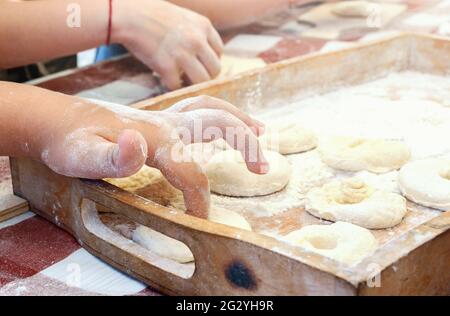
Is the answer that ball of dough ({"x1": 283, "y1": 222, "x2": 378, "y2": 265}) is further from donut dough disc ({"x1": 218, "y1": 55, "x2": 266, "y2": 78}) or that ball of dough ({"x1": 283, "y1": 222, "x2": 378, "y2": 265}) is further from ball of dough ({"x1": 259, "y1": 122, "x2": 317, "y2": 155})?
donut dough disc ({"x1": 218, "y1": 55, "x2": 266, "y2": 78})

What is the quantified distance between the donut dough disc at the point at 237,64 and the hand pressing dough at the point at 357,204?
32.3 inches

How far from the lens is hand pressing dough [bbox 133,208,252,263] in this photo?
1023 millimetres

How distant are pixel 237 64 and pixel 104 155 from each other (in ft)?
3.74

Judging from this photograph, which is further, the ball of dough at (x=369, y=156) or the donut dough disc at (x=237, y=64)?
the donut dough disc at (x=237, y=64)

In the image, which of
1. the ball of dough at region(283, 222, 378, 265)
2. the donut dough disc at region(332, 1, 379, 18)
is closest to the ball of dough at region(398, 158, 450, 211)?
the ball of dough at region(283, 222, 378, 265)

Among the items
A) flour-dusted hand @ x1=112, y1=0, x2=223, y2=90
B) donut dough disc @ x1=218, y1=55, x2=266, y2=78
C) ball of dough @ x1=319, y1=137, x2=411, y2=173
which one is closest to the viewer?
ball of dough @ x1=319, y1=137, x2=411, y2=173

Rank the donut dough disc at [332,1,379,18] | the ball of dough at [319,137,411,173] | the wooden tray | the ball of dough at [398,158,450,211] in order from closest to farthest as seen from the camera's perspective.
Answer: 1. the wooden tray
2. the ball of dough at [398,158,450,211]
3. the ball of dough at [319,137,411,173]
4. the donut dough disc at [332,1,379,18]

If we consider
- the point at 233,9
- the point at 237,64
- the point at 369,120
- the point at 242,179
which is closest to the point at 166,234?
the point at 242,179

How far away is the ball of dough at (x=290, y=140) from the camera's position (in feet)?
4.63

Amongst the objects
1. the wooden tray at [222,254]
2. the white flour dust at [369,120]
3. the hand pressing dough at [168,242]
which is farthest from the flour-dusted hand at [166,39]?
the hand pressing dough at [168,242]

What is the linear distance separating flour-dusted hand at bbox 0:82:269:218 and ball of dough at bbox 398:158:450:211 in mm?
297

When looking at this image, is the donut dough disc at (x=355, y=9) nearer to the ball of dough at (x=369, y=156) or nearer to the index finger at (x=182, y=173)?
the ball of dough at (x=369, y=156)

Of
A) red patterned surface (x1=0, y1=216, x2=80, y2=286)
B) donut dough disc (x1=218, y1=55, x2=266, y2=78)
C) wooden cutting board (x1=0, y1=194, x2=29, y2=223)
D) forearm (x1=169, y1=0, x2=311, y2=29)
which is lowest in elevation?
red patterned surface (x1=0, y1=216, x2=80, y2=286)

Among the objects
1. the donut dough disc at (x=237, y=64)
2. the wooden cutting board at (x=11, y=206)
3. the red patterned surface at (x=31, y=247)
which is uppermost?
the donut dough disc at (x=237, y=64)
